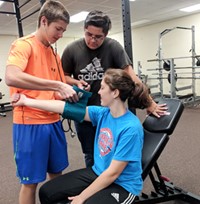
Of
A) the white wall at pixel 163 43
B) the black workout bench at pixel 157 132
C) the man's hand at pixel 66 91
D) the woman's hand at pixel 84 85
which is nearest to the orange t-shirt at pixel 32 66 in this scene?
the man's hand at pixel 66 91

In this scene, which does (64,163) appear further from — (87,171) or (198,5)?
(198,5)

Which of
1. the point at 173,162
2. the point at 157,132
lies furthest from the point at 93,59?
the point at 173,162

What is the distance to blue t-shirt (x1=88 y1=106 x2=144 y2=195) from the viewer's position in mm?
1149

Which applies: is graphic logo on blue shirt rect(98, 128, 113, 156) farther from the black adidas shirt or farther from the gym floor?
the gym floor

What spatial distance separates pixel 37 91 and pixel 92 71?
50 centimetres

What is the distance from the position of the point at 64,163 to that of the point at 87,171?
15 cm

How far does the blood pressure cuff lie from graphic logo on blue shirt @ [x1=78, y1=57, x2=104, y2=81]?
1.08 ft

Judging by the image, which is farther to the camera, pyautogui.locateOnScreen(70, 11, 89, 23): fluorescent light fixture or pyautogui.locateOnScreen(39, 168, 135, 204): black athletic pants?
pyautogui.locateOnScreen(70, 11, 89, 23): fluorescent light fixture

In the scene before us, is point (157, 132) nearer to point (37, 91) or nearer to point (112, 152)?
point (112, 152)

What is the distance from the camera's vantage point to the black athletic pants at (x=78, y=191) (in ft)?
3.67

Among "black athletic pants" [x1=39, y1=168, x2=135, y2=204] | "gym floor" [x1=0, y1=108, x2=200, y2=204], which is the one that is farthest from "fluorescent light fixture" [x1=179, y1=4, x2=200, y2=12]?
"black athletic pants" [x1=39, y1=168, x2=135, y2=204]

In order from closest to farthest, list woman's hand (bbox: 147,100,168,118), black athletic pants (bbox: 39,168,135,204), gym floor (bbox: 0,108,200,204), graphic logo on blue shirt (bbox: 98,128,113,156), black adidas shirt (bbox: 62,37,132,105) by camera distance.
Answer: black athletic pants (bbox: 39,168,135,204) → graphic logo on blue shirt (bbox: 98,128,113,156) → woman's hand (bbox: 147,100,168,118) → black adidas shirt (bbox: 62,37,132,105) → gym floor (bbox: 0,108,200,204)

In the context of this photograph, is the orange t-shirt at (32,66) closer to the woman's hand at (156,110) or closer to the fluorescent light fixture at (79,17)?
the woman's hand at (156,110)

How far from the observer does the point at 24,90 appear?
1.21m
